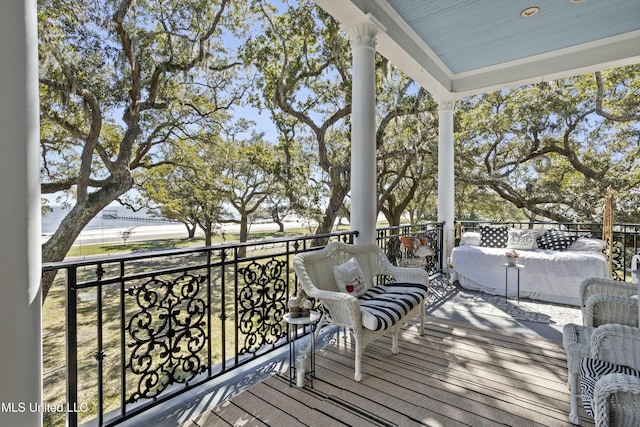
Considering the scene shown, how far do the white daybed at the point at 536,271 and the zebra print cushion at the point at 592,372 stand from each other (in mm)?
2822

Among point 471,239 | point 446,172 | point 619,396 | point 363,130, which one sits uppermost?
point 363,130

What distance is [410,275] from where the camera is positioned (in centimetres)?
309

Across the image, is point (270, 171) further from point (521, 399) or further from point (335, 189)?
point (521, 399)

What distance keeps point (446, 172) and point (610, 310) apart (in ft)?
12.7

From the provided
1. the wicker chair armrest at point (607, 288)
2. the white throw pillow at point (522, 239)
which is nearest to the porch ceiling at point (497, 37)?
the white throw pillow at point (522, 239)

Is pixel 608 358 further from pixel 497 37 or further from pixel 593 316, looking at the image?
pixel 497 37

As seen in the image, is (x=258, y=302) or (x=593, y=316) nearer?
(x=593, y=316)

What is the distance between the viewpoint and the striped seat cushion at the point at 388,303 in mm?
2250

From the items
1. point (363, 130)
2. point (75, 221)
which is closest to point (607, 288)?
point (363, 130)

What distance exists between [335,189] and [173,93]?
187 inches

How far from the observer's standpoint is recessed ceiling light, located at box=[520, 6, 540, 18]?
3.41 metres

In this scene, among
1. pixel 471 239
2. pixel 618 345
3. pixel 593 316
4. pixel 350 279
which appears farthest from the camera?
pixel 471 239

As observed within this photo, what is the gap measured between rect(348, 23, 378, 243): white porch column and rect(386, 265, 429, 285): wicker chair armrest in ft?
1.55

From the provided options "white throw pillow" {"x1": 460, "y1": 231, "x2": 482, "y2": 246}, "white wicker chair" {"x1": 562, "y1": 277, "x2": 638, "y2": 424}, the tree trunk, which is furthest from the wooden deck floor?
the tree trunk
